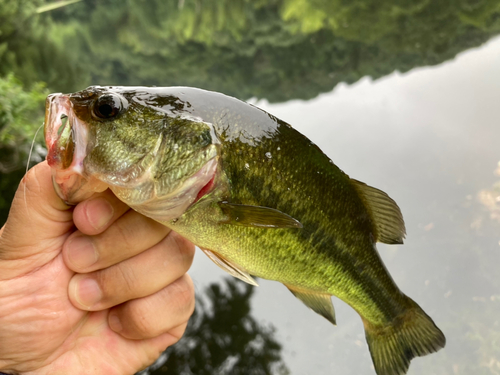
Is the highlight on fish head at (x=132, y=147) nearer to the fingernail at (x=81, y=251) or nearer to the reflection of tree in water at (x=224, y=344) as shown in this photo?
the fingernail at (x=81, y=251)

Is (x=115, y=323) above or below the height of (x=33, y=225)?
below

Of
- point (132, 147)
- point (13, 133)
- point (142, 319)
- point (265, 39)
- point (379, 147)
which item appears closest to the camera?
point (132, 147)

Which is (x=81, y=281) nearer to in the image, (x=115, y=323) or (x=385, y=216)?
(x=115, y=323)

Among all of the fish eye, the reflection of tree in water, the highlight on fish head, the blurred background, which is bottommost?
the reflection of tree in water

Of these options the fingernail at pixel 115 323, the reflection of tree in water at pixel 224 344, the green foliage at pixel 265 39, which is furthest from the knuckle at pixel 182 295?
the green foliage at pixel 265 39

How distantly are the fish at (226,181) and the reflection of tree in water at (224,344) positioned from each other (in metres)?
→ 2.98

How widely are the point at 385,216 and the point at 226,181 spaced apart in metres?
0.93

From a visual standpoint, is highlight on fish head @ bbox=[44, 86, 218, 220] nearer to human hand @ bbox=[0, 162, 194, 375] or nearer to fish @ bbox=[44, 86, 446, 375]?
fish @ bbox=[44, 86, 446, 375]

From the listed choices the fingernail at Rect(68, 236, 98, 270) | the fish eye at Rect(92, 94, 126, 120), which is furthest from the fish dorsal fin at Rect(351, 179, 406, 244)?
the fingernail at Rect(68, 236, 98, 270)

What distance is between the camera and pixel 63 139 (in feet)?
3.82

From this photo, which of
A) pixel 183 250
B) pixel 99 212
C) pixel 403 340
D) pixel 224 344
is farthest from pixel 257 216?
pixel 224 344

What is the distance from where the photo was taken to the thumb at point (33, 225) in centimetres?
131

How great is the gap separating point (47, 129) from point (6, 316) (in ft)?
3.23

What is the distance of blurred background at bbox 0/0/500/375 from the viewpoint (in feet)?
13.3
